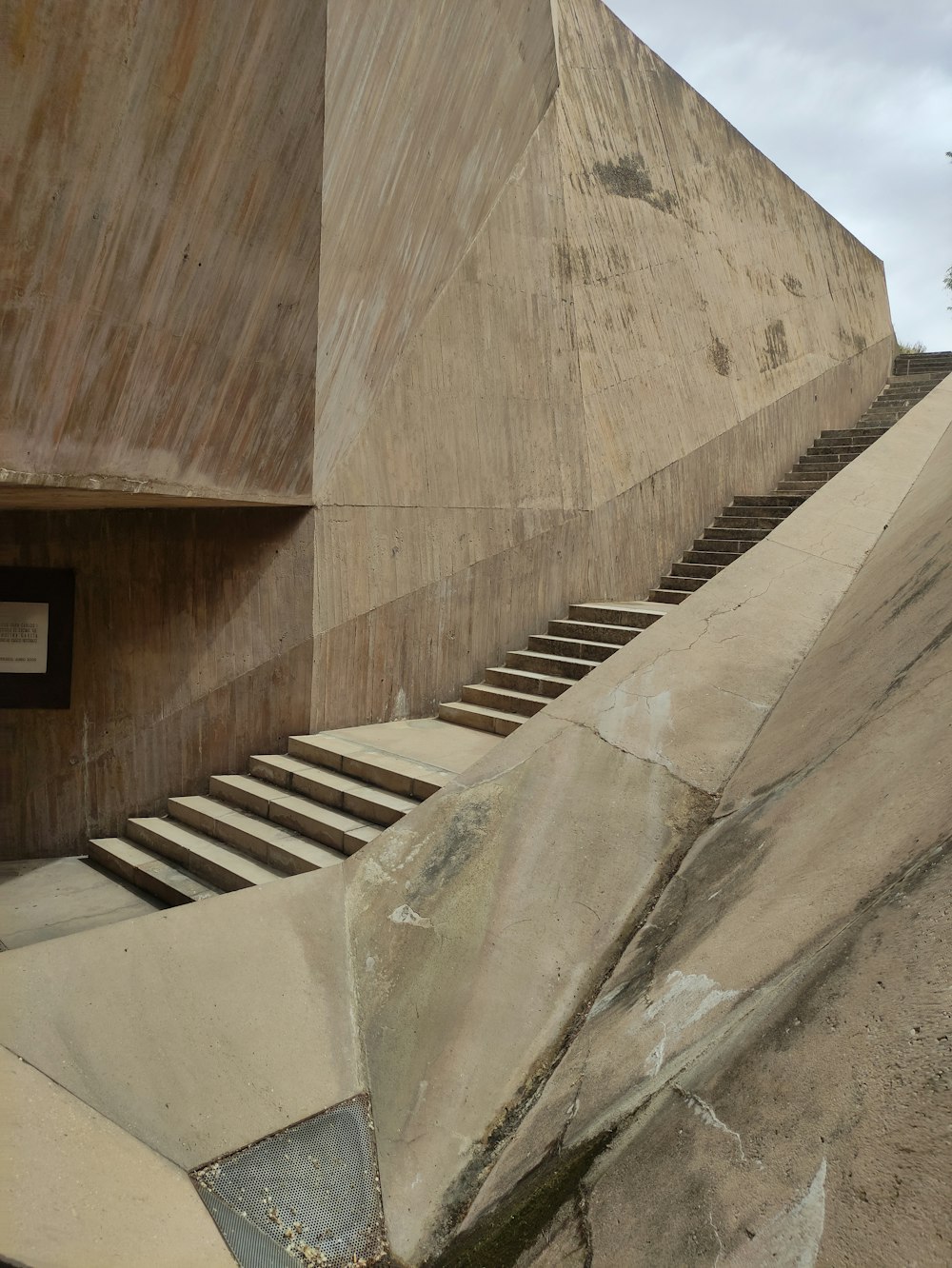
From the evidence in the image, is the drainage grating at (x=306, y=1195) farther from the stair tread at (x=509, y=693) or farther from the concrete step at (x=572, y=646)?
the concrete step at (x=572, y=646)

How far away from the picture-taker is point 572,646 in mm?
7191

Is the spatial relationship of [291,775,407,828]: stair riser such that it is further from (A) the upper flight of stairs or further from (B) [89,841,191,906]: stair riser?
(B) [89,841,191,906]: stair riser

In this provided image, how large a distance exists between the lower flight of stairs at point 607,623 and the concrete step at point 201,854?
1.94 meters

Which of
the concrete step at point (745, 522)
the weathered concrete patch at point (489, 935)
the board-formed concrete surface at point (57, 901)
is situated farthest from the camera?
the concrete step at point (745, 522)

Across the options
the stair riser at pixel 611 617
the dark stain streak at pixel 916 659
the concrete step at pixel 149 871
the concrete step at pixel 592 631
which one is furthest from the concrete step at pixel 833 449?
the concrete step at pixel 149 871

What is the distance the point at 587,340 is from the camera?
26.7ft

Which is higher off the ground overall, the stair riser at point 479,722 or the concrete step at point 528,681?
the concrete step at point 528,681

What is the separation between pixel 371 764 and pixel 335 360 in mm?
2607

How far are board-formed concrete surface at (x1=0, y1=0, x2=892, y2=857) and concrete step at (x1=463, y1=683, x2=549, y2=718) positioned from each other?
212 mm

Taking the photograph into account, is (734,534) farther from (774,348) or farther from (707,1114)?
(707,1114)

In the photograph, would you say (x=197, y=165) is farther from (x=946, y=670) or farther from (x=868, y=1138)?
(x=868, y=1138)

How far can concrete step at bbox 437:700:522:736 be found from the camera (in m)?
6.47

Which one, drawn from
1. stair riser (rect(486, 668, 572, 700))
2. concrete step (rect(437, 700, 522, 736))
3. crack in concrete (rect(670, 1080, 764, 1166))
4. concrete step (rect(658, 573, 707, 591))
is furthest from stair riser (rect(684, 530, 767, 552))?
crack in concrete (rect(670, 1080, 764, 1166))

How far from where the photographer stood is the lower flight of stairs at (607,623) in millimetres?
6777
